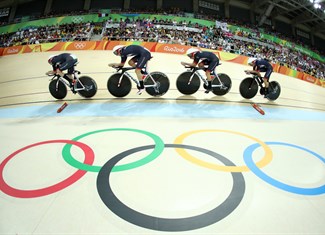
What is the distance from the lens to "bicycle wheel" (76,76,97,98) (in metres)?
5.24

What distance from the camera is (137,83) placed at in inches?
201

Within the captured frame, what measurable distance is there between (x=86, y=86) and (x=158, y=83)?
1.88 meters

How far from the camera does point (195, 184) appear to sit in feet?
7.67

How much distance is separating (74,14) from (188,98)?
74.4 ft

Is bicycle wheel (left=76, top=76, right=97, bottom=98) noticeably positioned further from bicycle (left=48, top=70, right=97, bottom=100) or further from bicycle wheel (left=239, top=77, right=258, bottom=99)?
bicycle wheel (left=239, top=77, right=258, bottom=99)

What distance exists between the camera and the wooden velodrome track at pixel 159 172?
186 cm

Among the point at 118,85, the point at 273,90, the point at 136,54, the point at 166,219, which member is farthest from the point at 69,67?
the point at 273,90

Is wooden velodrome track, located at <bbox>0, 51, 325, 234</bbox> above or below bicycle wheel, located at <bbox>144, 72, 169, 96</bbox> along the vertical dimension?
below

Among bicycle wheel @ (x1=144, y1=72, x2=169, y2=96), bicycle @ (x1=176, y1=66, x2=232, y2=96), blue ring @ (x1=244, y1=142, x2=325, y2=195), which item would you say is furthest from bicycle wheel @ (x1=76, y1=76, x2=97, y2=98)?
blue ring @ (x1=244, y1=142, x2=325, y2=195)

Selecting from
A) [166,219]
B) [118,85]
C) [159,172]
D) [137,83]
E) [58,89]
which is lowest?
[166,219]

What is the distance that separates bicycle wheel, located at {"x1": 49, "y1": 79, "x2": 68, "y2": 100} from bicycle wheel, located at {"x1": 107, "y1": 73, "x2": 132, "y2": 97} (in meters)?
1.17

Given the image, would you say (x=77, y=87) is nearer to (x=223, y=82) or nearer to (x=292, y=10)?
(x=223, y=82)

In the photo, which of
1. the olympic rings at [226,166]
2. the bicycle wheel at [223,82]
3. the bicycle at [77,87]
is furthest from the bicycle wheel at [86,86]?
the bicycle wheel at [223,82]

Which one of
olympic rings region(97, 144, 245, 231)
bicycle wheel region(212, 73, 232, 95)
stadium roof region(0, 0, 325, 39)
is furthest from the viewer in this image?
stadium roof region(0, 0, 325, 39)
